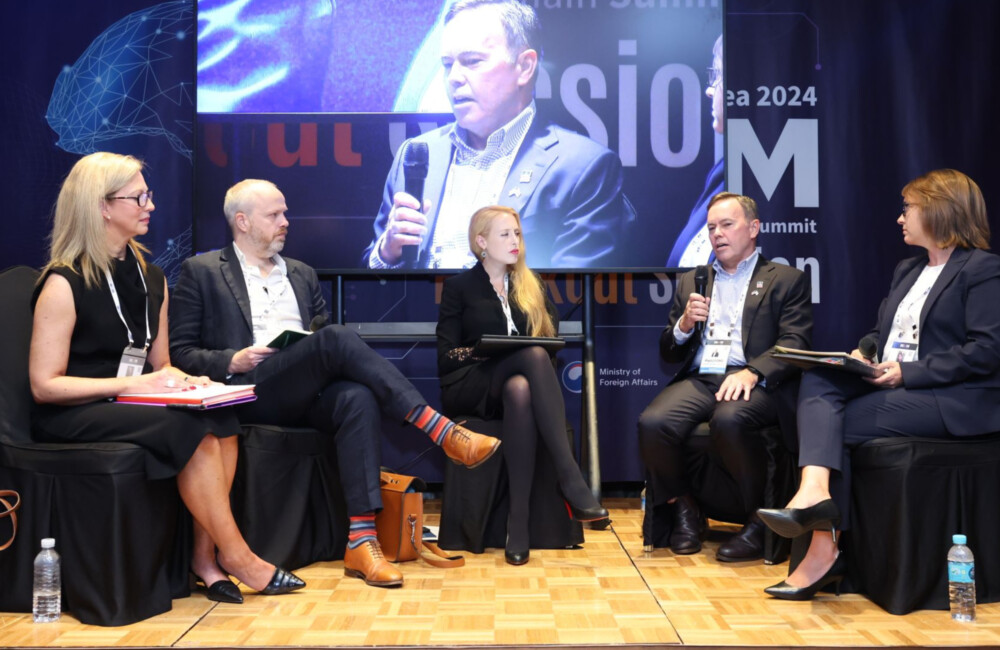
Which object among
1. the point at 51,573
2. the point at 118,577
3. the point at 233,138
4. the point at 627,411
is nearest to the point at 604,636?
the point at 118,577

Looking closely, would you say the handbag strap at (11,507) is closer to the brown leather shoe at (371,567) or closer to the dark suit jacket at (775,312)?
the brown leather shoe at (371,567)

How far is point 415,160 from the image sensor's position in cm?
434

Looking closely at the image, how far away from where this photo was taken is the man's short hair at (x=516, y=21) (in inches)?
169

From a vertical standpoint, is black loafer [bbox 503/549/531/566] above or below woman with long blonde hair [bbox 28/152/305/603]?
below

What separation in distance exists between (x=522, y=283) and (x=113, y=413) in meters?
1.73

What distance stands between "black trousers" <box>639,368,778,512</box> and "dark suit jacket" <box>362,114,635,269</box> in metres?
0.92

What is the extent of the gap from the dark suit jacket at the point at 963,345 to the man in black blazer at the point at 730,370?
1.92 feet

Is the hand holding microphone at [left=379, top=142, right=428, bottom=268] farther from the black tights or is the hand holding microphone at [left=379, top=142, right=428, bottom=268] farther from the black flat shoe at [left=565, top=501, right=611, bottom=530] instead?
the black flat shoe at [left=565, top=501, right=611, bottom=530]

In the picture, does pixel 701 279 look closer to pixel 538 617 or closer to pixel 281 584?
pixel 538 617

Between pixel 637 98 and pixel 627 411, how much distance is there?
1.55m

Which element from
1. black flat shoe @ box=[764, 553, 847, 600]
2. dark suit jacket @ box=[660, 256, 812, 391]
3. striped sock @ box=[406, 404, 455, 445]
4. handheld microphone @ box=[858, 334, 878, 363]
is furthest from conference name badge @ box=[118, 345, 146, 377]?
handheld microphone @ box=[858, 334, 878, 363]

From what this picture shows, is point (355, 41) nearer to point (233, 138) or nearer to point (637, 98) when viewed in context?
point (233, 138)

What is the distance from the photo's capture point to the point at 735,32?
4758 mm

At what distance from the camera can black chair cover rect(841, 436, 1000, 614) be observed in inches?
105
